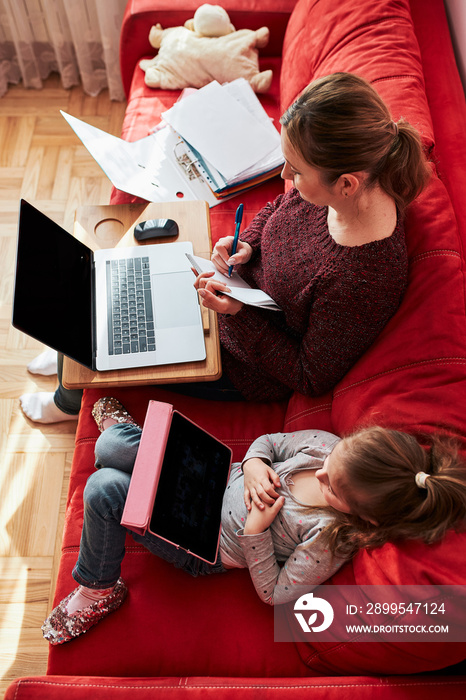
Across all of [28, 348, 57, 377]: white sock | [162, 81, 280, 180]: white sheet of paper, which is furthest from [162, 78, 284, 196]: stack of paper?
[28, 348, 57, 377]: white sock

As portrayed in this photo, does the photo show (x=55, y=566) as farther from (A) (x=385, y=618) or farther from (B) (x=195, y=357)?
(A) (x=385, y=618)

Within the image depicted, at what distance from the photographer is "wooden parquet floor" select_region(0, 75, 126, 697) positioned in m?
1.66

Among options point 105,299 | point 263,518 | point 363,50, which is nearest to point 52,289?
point 105,299

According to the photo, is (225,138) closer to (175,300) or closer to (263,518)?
(175,300)

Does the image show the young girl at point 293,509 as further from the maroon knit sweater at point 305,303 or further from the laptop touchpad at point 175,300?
the laptop touchpad at point 175,300

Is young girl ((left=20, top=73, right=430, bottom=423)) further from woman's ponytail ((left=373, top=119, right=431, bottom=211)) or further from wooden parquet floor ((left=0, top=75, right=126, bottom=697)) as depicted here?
wooden parquet floor ((left=0, top=75, right=126, bottom=697))

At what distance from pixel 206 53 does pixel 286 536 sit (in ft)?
5.34

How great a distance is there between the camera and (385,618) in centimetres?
97

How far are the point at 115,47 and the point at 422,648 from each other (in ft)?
8.46

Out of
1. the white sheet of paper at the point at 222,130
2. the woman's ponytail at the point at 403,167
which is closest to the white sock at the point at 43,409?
the white sheet of paper at the point at 222,130

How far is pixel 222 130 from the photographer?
1.76m

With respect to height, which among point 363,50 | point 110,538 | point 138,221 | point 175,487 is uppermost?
point 363,50

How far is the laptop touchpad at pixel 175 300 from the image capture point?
1.35 meters

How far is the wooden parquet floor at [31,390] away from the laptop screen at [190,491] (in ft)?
2.52
